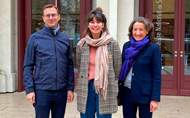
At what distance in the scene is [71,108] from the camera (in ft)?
18.1

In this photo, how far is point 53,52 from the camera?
2.81 metres

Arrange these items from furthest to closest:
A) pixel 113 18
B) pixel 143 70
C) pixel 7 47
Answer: pixel 7 47 < pixel 113 18 < pixel 143 70

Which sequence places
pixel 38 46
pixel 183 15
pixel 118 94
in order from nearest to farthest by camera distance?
pixel 38 46, pixel 118 94, pixel 183 15

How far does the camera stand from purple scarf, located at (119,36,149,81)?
2.77 meters

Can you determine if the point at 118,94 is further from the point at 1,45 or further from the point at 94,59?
the point at 1,45

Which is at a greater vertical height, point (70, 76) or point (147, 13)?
point (147, 13)

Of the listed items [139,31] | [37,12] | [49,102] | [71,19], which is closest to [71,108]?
[49,102]

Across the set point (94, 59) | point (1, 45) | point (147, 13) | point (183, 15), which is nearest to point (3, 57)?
point (1, 45)

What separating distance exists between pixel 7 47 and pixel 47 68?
15.8 feet

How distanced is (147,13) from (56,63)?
483 centimetres

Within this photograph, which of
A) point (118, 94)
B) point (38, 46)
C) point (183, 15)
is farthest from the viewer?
point (183, 15)

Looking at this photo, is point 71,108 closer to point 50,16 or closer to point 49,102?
point 49,102

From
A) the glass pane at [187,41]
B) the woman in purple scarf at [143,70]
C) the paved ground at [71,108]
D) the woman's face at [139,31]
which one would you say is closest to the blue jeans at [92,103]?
the woman in purple scarf at [143,70]

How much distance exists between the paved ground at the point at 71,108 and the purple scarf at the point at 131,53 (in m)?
2.34
